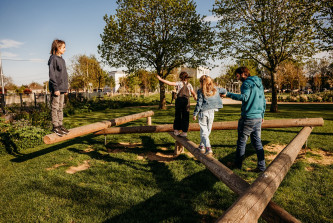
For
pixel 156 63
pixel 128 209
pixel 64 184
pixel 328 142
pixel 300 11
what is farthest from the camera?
pixel 156 63

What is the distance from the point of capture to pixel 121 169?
503 centimetres

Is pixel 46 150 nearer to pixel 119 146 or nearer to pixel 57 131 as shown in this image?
pixel 119 146

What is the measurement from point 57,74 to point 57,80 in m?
0.12

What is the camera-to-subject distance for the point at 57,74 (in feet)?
13.1

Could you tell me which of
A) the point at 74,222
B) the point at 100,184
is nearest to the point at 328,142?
the point at 100,184

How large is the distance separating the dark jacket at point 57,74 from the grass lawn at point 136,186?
79.9 inches

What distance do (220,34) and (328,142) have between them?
12.2 metres

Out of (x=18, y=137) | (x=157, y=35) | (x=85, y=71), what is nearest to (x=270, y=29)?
(x=157, y=35)

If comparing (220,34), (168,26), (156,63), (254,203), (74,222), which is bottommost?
(74,222)

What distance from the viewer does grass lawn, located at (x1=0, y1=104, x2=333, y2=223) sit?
10.6ft

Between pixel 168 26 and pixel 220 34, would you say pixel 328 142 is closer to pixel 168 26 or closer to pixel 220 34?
pixel 220 34

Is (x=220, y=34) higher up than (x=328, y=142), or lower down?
higher up

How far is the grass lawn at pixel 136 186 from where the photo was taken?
323 cm

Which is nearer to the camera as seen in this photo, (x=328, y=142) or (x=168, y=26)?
(x=328, y=142)
